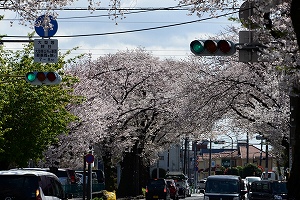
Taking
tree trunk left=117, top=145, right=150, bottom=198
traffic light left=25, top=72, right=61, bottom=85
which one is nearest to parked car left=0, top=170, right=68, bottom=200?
traffic light left=25, top=72, right=61, bottom=85

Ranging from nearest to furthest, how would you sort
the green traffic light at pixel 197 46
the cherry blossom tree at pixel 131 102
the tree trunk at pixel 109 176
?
the green traffic light at pixel 197 46 → the cherry blossom tree at pixel 131 102 → the tree trunk at pixel 109 176

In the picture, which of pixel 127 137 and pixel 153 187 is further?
pixel 127 137

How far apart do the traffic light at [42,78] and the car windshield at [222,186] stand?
13059 mm

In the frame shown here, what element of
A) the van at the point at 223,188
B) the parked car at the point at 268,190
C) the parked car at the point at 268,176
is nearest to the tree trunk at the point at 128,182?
the parked car at the point at 268,176

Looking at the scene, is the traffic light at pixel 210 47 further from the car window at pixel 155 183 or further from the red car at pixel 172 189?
the red car at pixel 172 189

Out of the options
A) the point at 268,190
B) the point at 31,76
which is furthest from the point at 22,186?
the point at 268,190

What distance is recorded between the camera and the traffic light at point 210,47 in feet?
44.6

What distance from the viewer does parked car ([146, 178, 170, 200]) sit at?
1686 inches

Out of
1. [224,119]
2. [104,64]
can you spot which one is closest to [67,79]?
[224,119]

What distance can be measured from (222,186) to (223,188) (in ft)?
0.44

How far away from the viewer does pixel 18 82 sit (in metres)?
26.9

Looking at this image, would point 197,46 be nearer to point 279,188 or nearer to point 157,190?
point 279,188

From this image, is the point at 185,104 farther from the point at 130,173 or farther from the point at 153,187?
the point at 130,173

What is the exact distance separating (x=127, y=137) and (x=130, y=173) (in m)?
3.02
